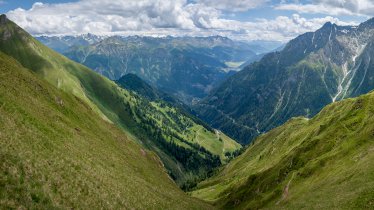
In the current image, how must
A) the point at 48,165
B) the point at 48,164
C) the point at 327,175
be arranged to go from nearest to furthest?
the point at 48,165 → the point at 48,164 → the point at 327,175

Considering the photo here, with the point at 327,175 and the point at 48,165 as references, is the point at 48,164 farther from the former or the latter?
the point at 327,175

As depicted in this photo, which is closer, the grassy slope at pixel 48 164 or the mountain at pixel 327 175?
the grassy slope at pixel 48 164

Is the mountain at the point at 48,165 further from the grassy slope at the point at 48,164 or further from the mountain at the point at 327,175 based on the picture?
the mountain at the point at 327,175

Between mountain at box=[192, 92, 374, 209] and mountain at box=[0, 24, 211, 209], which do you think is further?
mountain at box=[192, 92, 374, 209]

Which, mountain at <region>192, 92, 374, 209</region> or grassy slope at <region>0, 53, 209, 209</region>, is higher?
grassy slope at <region>0, 53, 209, 209</region>

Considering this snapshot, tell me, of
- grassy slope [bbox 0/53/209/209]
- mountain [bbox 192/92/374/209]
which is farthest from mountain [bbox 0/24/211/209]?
mountain [bbox 192/92/374/209]

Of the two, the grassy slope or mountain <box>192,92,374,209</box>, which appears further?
mountain <box>192,92,374,209</box>

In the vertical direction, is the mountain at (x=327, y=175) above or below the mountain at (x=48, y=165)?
below

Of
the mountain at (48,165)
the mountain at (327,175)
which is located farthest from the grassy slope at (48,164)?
the mountain at (327,175)

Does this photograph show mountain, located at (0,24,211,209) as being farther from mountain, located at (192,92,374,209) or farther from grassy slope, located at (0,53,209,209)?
mountain, located at (192,92,374,209)

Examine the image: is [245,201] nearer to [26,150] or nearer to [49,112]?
[49,112]

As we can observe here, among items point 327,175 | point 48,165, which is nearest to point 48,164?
point 48,165
